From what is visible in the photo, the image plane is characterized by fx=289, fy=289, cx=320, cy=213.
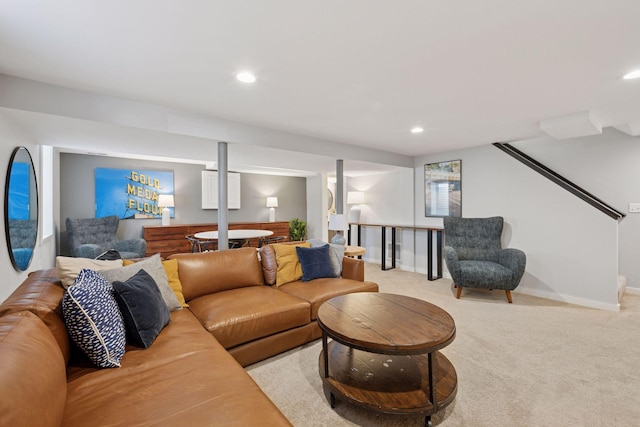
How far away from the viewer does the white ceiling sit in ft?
4.71

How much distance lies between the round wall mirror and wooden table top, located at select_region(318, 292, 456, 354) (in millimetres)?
2581

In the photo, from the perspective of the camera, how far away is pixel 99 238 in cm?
452

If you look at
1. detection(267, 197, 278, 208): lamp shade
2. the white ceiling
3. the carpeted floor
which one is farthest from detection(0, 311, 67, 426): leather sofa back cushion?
detection(267, 197, 278, 208): lamp shade

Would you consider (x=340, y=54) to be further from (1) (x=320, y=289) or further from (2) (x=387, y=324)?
(1) (x=320, y=289)

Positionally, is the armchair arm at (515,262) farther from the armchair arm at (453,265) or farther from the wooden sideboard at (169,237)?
the wooden sideboard at (169,237)

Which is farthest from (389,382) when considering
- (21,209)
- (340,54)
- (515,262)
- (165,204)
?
(165,204)

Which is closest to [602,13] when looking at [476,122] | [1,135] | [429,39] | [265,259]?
[429,39]

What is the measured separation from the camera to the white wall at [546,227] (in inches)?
134

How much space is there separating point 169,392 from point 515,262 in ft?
12.5

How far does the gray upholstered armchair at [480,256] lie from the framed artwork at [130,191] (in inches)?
207

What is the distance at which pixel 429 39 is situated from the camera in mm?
1666

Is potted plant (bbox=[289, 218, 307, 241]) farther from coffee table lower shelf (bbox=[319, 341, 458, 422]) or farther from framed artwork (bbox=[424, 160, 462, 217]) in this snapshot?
coffee table lower shelf (bbox=[319, 341, 458, 422])

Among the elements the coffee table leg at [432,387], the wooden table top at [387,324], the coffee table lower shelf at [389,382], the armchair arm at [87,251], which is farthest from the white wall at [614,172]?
the armchair arm at [87,251]

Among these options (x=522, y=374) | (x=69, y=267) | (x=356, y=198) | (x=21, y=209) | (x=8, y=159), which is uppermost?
(x=8, y=159)
